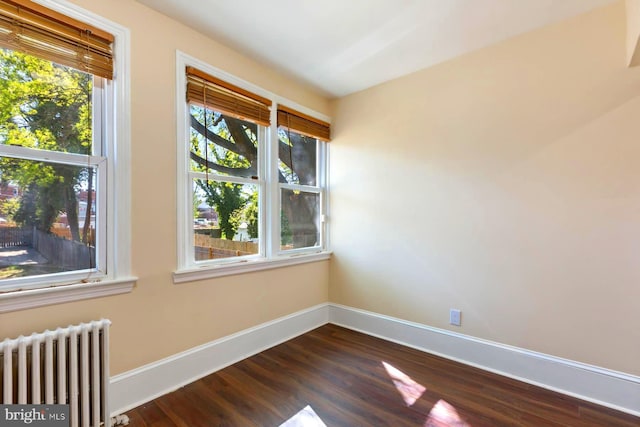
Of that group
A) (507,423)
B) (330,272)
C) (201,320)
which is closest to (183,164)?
(201,320)

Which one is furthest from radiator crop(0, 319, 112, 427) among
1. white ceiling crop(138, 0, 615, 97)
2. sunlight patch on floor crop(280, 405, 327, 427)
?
white ceiling crop(138, 0, 615, 97)

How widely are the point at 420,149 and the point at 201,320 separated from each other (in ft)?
7.82

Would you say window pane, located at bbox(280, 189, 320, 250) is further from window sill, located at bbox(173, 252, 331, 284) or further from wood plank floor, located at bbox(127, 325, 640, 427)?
wood plank floor, located at bbox(127, 325, 640, 427)

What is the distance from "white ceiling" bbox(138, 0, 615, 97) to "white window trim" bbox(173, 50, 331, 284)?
A: 27cm

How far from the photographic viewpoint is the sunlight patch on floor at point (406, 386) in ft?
6.49

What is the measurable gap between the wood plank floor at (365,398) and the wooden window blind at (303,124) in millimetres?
2169

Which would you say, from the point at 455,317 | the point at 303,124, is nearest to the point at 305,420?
the point at 455,317

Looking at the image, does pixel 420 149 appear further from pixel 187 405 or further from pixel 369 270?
pixel 187 405

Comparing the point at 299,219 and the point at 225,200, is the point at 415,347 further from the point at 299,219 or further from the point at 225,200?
the point at 225,200

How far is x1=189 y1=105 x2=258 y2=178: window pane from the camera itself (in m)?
2.29

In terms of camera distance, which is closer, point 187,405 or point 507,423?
point 507,423

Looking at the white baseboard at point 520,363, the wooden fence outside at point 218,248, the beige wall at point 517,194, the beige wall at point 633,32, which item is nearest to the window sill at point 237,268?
the wooden fence outside at point 218,248

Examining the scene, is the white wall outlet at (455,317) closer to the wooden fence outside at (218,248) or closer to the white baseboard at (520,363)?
the white baseboard at (520,363)

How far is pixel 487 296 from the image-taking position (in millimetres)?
2377
